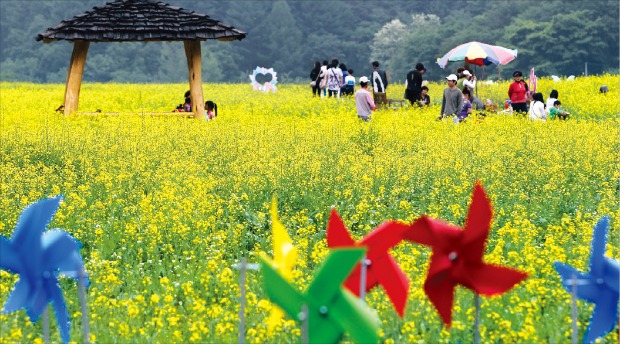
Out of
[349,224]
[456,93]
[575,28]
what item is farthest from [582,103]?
[575,28]

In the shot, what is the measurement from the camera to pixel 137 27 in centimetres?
1923

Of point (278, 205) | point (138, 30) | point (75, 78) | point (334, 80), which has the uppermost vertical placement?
point (138, 30)

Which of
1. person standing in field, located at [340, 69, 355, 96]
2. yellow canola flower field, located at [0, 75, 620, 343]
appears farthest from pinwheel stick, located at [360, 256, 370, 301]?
person standing in field, located at [340, 69, 355, 96]

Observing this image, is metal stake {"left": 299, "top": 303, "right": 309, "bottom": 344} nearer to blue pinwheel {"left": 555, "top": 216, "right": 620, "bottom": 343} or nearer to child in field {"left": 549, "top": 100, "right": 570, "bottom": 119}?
blue pinwheel {"left": 555, "top": 216, "right": 620, "bottom": 343}

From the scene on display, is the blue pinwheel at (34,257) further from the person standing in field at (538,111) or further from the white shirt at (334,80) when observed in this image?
the white shirt at (334,80)

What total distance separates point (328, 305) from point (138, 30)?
16101 mm

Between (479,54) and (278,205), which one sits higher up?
(479,54)

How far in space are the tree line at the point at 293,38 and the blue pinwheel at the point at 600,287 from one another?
51549mm

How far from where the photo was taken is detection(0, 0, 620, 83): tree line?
60.1 meters

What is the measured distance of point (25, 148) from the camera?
44.5 feet

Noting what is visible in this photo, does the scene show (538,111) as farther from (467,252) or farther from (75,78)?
(467,252)

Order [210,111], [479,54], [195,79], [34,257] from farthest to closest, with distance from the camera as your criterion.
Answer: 1. [479,54]
2. [210,111]
3. [195,79]
4. [34,257]

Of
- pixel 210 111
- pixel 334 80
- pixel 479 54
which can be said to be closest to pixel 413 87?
pixel 479 54

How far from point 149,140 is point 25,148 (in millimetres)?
1855
